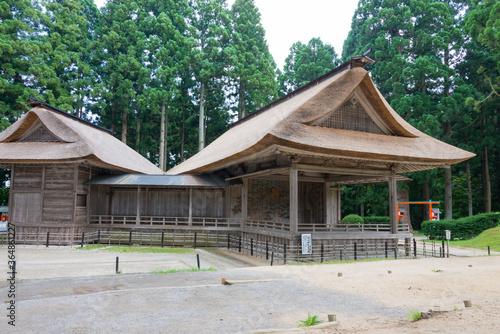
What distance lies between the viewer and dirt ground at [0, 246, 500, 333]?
205 inches

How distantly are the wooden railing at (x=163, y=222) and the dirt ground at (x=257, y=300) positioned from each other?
8195mm

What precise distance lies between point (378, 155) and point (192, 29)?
26583 millimetres

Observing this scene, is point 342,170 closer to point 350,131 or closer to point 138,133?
point 350,131

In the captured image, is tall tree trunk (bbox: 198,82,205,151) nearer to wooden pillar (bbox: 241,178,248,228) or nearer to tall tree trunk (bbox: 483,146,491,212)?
wooden pillar (bbox: 241,178,248,228)

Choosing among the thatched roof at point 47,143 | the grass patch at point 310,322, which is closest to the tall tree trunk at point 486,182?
the thatched roof at point 47,143

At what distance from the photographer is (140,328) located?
5074mm

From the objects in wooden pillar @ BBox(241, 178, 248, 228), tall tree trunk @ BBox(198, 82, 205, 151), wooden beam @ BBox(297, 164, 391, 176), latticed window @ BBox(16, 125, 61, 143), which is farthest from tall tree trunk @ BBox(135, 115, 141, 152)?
wooden beam @ BBox(297, 164, 391, 176)

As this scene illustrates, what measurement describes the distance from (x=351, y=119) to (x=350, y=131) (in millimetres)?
872

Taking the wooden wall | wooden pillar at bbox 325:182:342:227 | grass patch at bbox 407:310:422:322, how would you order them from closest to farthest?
grass patch at bbox 407:310:422:322 < the wooden wall < wooden pillar at bbox 325:182:342:227

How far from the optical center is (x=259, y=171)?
17.0 m

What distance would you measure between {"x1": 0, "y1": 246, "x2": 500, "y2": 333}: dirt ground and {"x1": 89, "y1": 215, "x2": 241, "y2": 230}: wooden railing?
26.9 feet

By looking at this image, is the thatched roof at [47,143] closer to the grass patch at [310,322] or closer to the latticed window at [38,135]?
the latticed window at [38,135]

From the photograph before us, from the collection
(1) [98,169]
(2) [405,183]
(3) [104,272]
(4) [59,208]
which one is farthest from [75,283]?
(2) [405,183]

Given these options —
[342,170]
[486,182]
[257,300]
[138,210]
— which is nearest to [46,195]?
[138,210]
